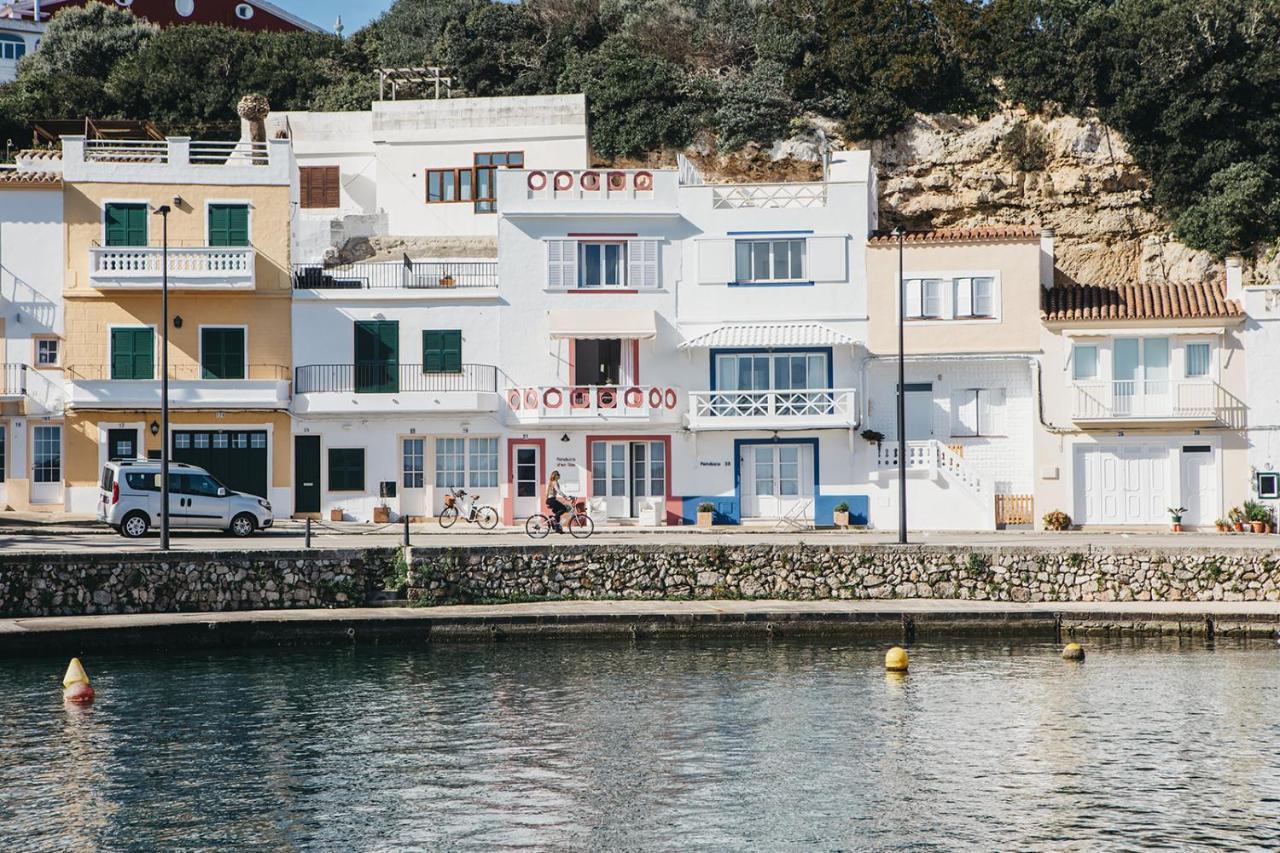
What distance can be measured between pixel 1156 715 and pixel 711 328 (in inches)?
927

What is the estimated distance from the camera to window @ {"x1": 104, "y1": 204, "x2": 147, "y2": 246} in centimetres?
4647

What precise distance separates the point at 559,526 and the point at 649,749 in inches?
722

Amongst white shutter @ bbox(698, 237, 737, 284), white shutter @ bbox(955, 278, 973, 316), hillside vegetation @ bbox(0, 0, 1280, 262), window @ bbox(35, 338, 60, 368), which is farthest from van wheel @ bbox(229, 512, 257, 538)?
hillside vegetation @ bbox(0, 0, 1280, 262)

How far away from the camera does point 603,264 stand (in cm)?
4725

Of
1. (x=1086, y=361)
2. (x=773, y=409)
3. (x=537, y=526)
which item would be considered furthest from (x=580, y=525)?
(x=1086, y=361)

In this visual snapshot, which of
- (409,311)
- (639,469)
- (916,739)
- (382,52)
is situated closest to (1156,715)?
(916,739)

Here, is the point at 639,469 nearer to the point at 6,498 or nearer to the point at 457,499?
the point at 457,499

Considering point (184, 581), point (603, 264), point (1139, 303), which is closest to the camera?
point (184, 581)

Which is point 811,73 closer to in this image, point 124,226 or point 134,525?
point 124,226

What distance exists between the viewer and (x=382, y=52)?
72375 mm

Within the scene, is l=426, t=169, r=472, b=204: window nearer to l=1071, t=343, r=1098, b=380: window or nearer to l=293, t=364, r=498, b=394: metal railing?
l=293, t=364, r=498, b=394: metal railing

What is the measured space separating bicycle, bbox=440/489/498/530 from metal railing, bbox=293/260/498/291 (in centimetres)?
636

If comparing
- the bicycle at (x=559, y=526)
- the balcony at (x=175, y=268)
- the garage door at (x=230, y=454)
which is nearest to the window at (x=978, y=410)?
the bicycle at (x=559, y=526)

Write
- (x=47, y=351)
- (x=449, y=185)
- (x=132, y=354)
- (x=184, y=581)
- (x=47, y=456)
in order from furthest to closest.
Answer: (x=449, y=185) → (x=47, y=351) → (x=132, y=354) → (x=47, y=456) → (x=184, y=581)
